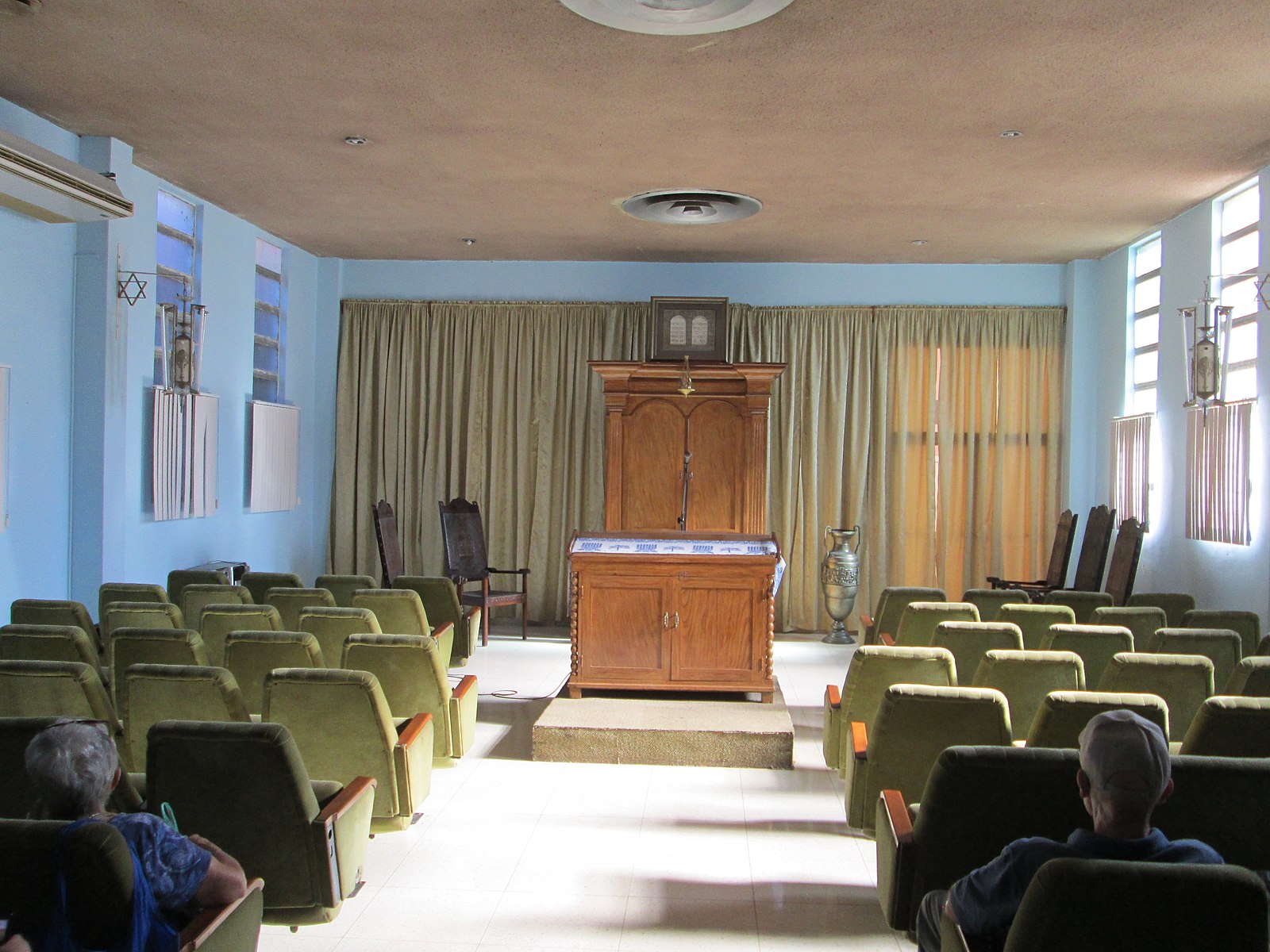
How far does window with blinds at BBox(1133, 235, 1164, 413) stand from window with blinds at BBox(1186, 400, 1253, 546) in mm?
1039

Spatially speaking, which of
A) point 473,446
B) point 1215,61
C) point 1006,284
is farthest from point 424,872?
point 1006,284

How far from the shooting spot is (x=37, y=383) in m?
6.15

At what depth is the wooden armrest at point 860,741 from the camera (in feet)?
12.5

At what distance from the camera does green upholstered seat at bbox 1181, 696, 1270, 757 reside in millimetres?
3109

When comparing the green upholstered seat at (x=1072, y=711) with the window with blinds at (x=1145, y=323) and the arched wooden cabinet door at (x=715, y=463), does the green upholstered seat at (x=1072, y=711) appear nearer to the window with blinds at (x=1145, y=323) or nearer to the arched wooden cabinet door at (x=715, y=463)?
the window with blinds at (x=1145, y=323)

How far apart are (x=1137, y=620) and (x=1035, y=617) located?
563 millimetres

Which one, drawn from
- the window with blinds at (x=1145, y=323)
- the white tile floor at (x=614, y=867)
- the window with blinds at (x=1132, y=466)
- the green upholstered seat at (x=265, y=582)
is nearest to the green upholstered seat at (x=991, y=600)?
the white tile floor at (x=614, y=867)

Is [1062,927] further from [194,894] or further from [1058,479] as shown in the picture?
[1058,479]

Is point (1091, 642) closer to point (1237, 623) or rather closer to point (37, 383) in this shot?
point (1237, 623)

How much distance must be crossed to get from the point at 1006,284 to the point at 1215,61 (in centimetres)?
521

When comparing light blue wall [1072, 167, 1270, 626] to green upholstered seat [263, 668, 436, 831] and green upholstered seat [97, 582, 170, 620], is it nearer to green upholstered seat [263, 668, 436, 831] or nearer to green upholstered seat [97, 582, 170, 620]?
green upholstered seat [263, 668, 436, 831]

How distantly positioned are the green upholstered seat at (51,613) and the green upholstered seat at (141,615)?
11 cm

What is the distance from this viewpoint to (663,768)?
532 cm

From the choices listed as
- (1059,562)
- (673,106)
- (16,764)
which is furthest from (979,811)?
(1059,562)
